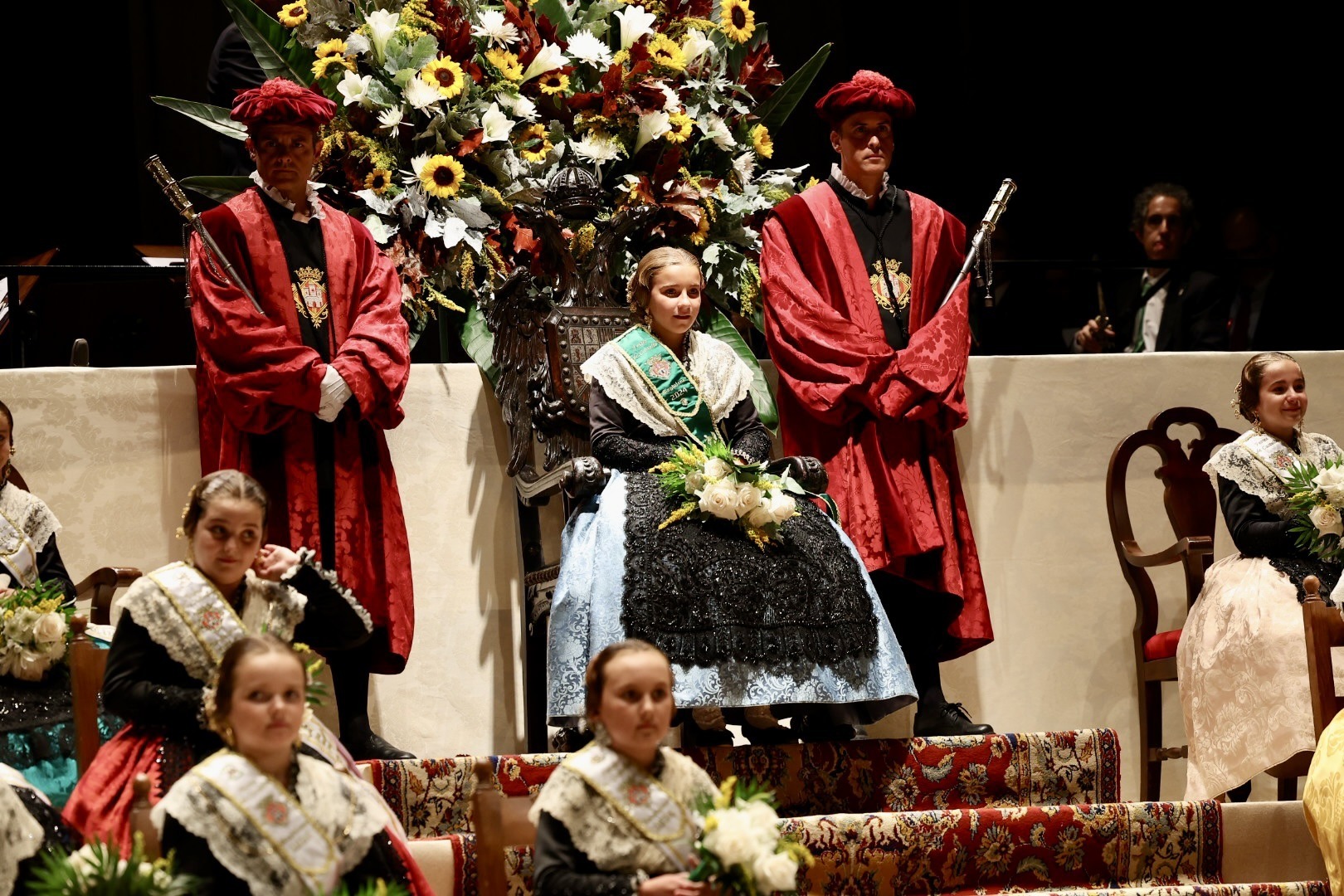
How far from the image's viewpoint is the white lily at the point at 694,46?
599cm

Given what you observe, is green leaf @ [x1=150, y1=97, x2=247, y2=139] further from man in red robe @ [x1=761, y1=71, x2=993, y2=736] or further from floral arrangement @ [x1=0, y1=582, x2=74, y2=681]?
floral arrangement @ [x1=0, y1=582, x2=74, y2=681]

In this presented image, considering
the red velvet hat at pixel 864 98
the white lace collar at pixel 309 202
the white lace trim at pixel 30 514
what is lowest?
the white lace trim at pixel 30 514

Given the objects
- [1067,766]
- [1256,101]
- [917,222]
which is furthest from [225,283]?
[1256,101]

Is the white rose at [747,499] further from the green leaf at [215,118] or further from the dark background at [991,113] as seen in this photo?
the dark background at [991,113]

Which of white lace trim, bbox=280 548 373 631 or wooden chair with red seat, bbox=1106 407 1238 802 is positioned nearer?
white lace trim, bbox=280 548 373 631

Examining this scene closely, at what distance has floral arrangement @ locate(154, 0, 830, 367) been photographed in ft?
18.5

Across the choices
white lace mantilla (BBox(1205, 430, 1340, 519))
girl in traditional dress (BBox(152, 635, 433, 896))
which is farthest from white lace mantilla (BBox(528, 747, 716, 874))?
white lace mantilla (BBox(1205, 430, 1340, 519))

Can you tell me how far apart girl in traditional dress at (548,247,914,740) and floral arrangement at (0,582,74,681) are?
115 centimetres

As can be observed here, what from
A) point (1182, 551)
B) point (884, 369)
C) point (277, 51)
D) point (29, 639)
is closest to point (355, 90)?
point (277, 51)

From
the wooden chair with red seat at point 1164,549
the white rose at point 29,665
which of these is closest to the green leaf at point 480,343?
the white rose at point 29,665

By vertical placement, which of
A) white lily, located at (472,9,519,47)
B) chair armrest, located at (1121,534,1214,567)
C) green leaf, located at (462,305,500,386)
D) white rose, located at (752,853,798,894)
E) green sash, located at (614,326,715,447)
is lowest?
white rose, located at (752,853,798,894)

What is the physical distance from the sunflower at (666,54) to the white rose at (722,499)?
6.25 feet

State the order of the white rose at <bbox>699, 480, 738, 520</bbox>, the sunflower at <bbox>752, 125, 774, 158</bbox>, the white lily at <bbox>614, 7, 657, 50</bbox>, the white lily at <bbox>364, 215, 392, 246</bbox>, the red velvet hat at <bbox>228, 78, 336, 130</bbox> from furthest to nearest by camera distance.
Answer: the sunflower at <bbox>752, 125, 774, 158</bbox>, the white lily at <bbox>614, 7, 657, 50</bbox>, the white lily at <bbox>364, 215, 392, 246</bbox>, the red velvet hat at <bbox>228, 78, 336, 130</bbox>, the white rose at <bbox>699, 480, 738, 520</bbox>

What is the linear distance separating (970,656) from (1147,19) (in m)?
3.23
